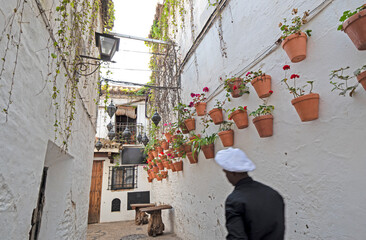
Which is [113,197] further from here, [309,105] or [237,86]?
[309,105]

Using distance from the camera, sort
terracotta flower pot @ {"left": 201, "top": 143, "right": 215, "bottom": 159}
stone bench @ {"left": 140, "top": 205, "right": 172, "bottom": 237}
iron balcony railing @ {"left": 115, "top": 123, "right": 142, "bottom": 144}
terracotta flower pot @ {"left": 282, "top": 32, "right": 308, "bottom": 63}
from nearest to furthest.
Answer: terracotta flower pot @ {"left": 282, "top": 32, "right": 308, "bottom": 63} < terracotta flower pot @ {"left": 201, "top": 143, "right": 215, "bottom": 159} < stone bench @ {"left": 140, "top": 205, "right": 172, "bottom": 237} < iron balcony railing @ {"left": 115, "top": 123, "right": 142, "bottom": 144}

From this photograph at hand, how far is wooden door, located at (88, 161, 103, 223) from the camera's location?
980 cm

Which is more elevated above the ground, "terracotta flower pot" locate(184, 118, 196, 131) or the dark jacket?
"terracotta flower pot" locate(184, 118, 196, 131)

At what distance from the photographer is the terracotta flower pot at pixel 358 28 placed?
144cm

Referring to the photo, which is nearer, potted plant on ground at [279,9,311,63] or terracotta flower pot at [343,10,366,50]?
terracotta flower pot at [343,10,366,50]

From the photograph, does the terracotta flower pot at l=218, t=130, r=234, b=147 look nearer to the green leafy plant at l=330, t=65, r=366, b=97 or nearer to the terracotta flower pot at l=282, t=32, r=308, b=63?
the terracotta flower pot at l=282, t=32, r=308, b=63

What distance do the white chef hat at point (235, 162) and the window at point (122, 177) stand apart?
9807mm

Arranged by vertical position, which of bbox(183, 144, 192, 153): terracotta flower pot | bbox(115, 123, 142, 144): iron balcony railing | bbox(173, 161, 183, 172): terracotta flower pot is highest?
bbox(115, 123, 142, 144): iron balcony railing

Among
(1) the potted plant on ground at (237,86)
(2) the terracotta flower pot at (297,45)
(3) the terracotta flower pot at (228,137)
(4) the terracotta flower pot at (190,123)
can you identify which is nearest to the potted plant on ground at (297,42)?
(2) the terracotta flower pot at (297,45)

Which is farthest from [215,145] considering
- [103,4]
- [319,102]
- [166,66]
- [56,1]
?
[103,4]

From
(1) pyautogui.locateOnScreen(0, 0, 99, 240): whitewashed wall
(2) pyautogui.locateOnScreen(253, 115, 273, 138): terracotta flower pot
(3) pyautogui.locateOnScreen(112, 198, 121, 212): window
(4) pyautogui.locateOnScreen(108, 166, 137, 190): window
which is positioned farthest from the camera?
(4) pyautogui.locateOnScreen(108, 166, 137, 190): window

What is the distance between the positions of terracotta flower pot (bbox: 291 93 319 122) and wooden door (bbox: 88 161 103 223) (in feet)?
33.3

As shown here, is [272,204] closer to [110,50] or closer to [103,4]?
[110,50]

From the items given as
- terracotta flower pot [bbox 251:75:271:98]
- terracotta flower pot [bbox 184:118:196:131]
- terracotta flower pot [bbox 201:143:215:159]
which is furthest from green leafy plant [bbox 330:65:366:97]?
terracotta flower pot [bbox 184:118:196:131]
